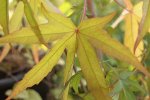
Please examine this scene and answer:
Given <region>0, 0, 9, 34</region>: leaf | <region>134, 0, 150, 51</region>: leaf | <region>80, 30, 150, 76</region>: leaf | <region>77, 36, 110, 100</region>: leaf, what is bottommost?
<region>77, 36, 110, 100</region>: leaf

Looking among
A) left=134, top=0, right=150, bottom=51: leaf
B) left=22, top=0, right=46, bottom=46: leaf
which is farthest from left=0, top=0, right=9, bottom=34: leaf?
left=134, top=0, right=150, bottom=51: leaf

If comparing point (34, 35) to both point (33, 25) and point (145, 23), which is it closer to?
point (33, 25)

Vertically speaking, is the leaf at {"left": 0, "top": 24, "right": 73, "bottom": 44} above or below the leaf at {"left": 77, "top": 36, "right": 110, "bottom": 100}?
above

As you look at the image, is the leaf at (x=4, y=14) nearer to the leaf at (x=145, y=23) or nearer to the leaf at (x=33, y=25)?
the leaf at (x=33, y=25)

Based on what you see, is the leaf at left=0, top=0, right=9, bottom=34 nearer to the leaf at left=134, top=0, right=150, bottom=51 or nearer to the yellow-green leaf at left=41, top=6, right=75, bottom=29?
the yellow-green leaf at left=41, top=6, right=75, bottom=29

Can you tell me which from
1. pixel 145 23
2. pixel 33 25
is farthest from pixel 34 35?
pixel 145 23
